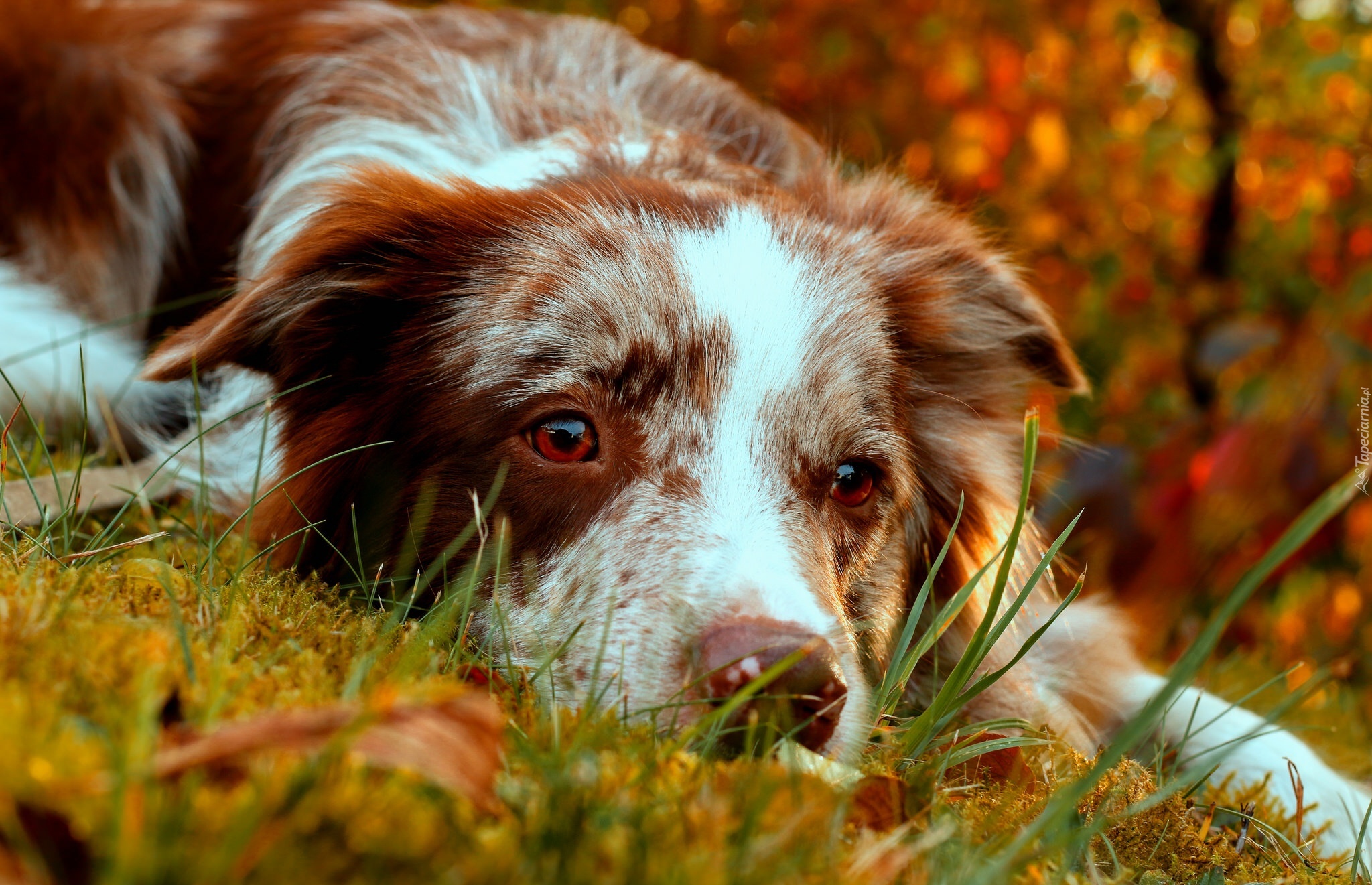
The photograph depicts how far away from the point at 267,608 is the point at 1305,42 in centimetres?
566

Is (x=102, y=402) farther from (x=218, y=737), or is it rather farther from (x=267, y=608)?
(x=218, y=737)

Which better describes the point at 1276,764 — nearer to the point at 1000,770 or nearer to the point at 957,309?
the point at 1000,770

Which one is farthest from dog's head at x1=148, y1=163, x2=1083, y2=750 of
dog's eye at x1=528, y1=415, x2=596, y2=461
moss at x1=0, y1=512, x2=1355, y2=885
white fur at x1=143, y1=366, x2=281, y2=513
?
moss at x1=0, y1=512, x2=1355, y2=885

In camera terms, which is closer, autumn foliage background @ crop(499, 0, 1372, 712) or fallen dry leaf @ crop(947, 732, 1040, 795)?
fallen dry leaf @ crop(947, 732, 1040, 795)

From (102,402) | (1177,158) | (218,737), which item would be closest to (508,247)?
(102,402)

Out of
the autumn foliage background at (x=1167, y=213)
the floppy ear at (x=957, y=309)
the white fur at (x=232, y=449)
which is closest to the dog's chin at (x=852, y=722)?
the floppy ear at (x=957, y=309)

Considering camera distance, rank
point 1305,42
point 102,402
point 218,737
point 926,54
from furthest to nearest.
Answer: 1. point 926,54
2. point 1305,42
3. point 102,402
4. point 218,737

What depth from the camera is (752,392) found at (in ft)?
8.73

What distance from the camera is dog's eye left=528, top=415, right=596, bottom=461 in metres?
2.63

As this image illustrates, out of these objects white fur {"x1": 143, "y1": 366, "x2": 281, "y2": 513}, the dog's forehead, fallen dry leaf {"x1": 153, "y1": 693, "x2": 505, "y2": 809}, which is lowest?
white fur {"x1": 143, "y1": 366, "x2": 281, "y2": 513}

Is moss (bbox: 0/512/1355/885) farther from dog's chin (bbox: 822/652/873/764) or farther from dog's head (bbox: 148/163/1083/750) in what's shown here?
dog's head (bbox: 148/163/1083/750)

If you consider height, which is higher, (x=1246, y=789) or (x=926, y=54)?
(x=926, y=54)

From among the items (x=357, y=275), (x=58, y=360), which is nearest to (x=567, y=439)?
(x=357, y=275)

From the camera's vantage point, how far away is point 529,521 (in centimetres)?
259
